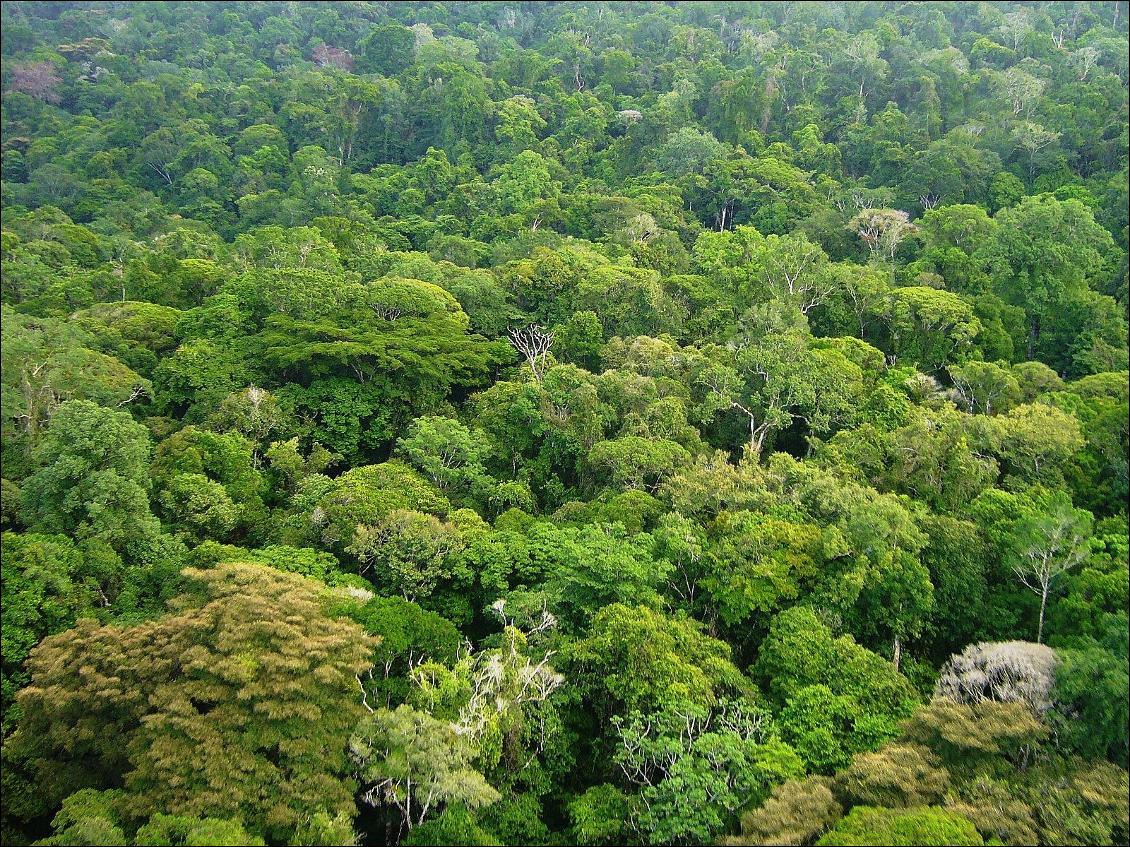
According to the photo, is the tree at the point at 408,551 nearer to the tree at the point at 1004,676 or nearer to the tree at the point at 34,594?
the tree at the point at 34,594

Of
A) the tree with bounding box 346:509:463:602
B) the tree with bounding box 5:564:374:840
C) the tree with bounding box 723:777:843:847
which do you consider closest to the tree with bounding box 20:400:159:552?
the tree with bounding box 5:564:374:840

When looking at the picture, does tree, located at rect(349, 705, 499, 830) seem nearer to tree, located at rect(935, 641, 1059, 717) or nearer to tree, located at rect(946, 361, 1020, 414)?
tree, located at rect(935, 641, 1059, 717)

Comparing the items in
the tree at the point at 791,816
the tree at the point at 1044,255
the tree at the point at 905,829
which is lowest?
the tree at the point at 791,816

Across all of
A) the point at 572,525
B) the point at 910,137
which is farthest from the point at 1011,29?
the point at 572,525

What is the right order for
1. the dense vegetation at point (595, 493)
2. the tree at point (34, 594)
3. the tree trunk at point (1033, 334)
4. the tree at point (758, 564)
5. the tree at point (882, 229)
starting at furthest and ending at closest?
the tree at point (882, 229)
the tree trunk at point (1033, 334)
the tree at point (758, 564)
the tree at point (34, 594)
the dense vegetation at point (595, 493)

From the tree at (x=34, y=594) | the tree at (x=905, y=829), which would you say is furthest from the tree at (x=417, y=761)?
the tree at (x=34, y=594)

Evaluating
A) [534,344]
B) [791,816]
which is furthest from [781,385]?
[791,816]
